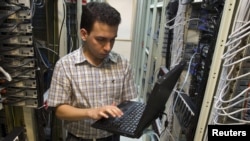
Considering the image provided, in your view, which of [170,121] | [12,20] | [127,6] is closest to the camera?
[12,20]

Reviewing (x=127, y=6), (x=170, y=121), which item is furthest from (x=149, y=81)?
(x=127, y=6)

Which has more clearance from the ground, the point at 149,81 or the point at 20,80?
the point at 20,80

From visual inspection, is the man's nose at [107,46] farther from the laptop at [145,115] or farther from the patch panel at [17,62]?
the patch panel at [17,62]

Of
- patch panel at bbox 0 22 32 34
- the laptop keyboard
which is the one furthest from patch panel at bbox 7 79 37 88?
the laptop keyboard

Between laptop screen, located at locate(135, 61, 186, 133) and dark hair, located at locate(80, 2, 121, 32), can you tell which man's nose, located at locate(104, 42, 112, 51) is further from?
laptop screen, located at locate(135, 61, 186, 133)

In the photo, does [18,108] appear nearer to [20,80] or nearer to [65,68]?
[20,80]

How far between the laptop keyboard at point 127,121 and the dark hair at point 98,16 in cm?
40

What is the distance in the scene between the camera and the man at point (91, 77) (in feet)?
2.98

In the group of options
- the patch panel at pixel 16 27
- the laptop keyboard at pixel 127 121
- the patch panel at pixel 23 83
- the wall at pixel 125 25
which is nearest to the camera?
the laptop keyboard at pixel 127 121

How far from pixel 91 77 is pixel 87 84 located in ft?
0.13

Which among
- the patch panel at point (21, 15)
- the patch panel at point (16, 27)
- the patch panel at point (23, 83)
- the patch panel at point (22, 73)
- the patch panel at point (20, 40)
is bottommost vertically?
the patch panel at point (23, 83)

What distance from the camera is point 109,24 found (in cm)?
91

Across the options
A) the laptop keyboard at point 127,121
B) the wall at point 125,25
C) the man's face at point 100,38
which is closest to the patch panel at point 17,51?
the man's face at point 100,38

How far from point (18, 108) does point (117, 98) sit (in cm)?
74
